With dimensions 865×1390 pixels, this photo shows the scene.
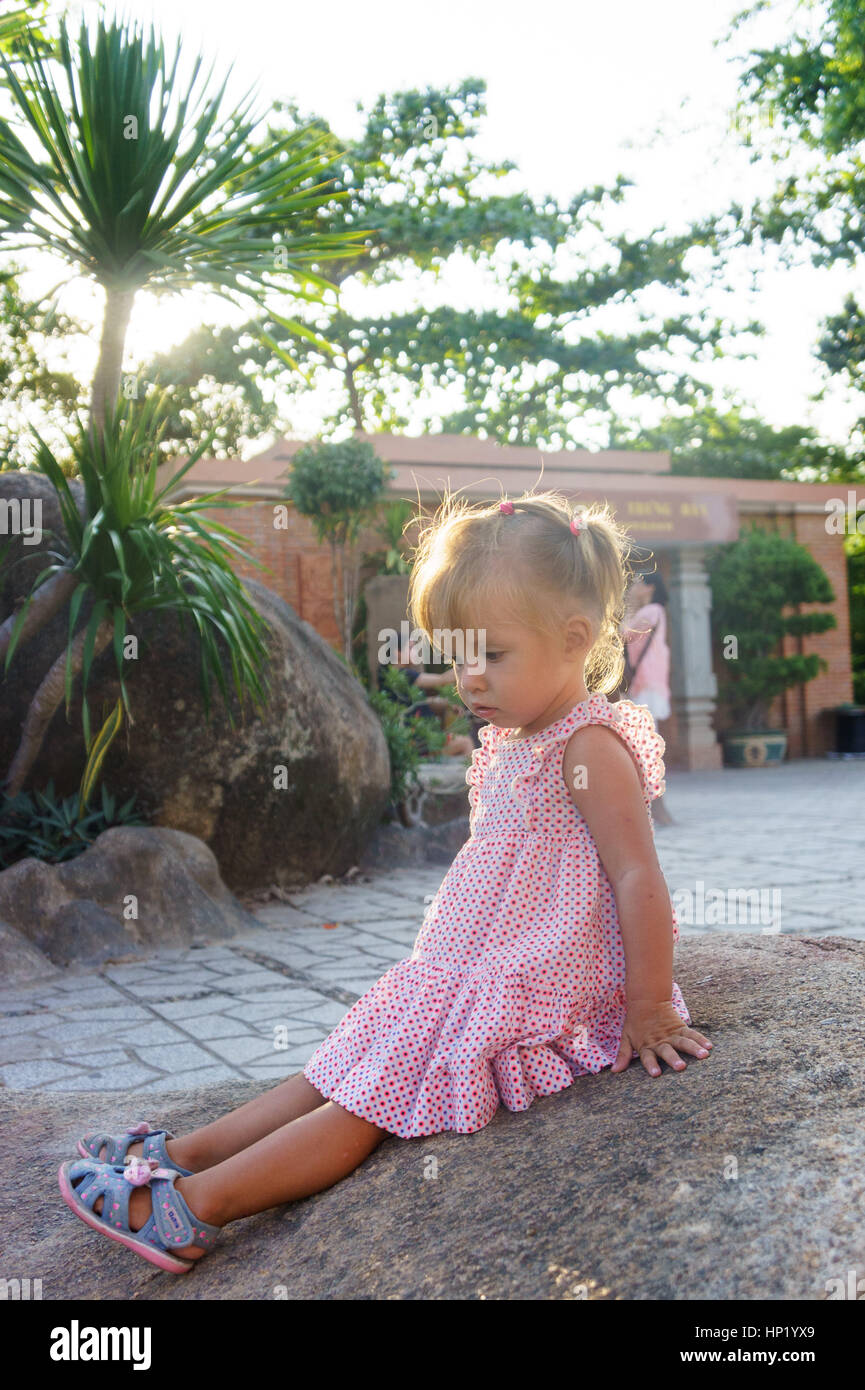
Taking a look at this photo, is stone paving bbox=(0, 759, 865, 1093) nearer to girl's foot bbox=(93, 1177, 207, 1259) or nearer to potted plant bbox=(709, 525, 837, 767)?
girl's foot bbox=(93, 1177, 207, 1259)

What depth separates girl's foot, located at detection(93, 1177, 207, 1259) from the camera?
169cm

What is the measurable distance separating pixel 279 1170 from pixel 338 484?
9477mm

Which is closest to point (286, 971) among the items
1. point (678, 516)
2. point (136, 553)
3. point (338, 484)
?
point (136, 553)

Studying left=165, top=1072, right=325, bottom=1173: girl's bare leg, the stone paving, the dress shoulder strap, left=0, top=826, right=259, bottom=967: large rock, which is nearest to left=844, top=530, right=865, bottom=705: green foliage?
the stone paving

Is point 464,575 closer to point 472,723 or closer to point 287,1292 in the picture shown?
point 287,1292

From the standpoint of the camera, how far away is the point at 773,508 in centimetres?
1655

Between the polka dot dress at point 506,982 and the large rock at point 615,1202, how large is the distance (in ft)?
0.20

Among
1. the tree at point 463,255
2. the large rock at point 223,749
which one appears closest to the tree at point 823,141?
the tree at point 463,255

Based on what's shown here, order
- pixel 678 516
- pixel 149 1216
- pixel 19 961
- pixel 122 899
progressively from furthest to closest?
pixel 678 516, pixel 122 899, pixel 19 961, pixel 149 1216

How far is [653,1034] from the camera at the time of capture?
68.1 inches

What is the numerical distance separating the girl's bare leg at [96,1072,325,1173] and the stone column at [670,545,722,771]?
13336 mm

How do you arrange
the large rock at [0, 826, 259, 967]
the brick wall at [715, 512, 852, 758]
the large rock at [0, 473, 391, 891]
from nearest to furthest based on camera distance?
the large rock at [0, 826, 259, 967], the large rock at [0, 473, 391, 891], the brick wall at [715, 512, 852, 758]

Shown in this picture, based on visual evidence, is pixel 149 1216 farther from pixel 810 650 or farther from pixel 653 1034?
pixel 810 650
